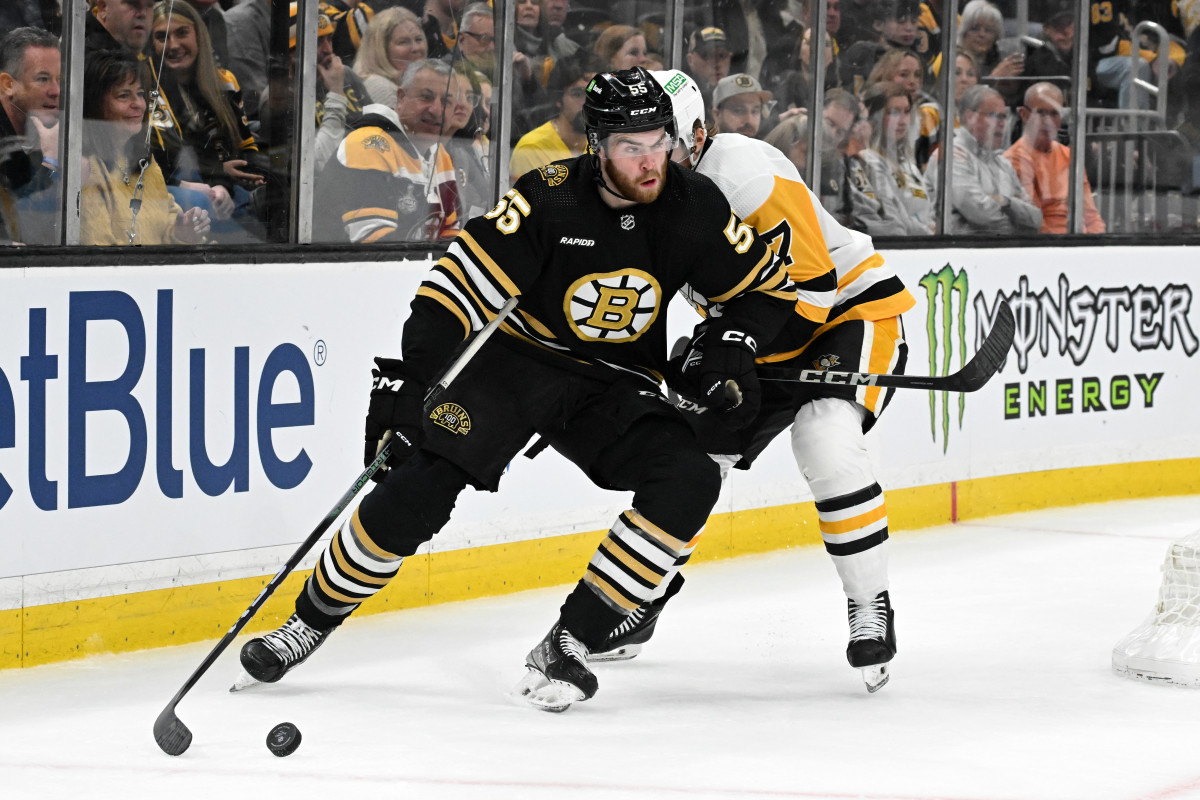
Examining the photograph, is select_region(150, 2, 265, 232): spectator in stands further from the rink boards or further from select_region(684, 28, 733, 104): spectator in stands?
select_region(684, 28, 733, 104): spectator in stands

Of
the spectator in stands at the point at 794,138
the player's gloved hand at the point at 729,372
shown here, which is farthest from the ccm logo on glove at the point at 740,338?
the spectator in stands at the point at 794,138

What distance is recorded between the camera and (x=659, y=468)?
2.99m

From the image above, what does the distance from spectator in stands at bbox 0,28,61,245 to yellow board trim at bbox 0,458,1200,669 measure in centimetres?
79

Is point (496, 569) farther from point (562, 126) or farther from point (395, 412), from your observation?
point (395, 412)

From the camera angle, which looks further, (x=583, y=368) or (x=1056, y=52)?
(x=1056, y=52)

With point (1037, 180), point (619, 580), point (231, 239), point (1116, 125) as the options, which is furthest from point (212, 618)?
point (1116, 125)

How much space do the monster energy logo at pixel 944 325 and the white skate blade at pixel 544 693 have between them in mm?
2657

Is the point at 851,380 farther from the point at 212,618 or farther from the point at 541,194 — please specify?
the point at 212,618

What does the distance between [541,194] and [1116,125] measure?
12.9 ft

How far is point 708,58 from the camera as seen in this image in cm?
520

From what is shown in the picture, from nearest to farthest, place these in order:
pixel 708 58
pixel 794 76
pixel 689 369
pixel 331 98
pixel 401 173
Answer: pixel 689 369 → pixel 331 98 → pixel 401 173 → pixel 708 58 → pixel 794 76

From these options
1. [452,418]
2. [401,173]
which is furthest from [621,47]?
[452,418]

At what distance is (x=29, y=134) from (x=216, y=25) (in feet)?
1.85

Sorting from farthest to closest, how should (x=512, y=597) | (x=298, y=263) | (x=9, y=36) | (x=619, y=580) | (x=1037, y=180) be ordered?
(x=1037, y=180) < (x=512, y=597) < (x=298, y=263) < (x=9, y=36) < (x=619, y=580)
